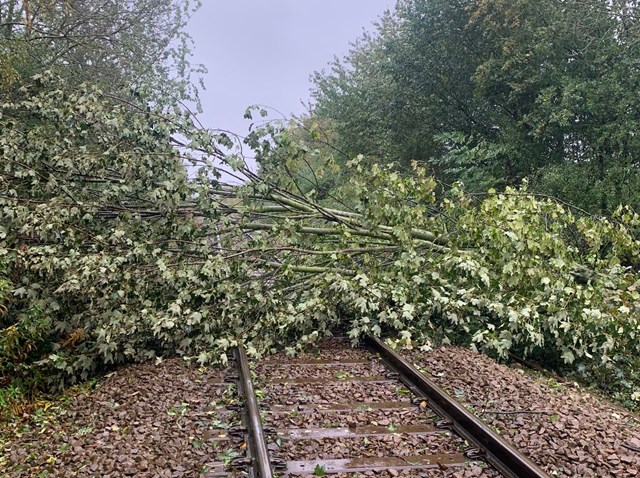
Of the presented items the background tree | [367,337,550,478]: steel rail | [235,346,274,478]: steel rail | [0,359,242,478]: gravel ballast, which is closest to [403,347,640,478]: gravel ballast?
[367,337,550,478]: steel rail

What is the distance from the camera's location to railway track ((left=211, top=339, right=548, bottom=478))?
339 centimetres

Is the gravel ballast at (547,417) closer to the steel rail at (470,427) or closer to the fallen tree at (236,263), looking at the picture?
the steel rail at (470,427)

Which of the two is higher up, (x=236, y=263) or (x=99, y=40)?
(x=99, y=40)

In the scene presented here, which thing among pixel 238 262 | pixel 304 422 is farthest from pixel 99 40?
pixel 304 422

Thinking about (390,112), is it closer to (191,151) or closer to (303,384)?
(191,151)

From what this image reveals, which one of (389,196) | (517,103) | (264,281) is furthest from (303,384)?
(517,103)

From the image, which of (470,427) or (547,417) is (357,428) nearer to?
(470,427)

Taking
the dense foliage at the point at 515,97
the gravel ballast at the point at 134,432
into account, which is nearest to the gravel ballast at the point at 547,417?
the gravel ballast at the point at 134,432

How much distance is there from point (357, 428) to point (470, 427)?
2.76ft

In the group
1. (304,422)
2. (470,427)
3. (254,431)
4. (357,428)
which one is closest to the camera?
(254,431)

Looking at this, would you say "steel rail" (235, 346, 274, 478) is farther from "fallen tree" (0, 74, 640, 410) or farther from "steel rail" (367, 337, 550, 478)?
"steel rail" (367, 337, 550, 478)

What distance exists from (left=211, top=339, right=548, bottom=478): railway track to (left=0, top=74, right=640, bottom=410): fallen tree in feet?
3.14

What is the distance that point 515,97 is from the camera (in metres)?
17.5

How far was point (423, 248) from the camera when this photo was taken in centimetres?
779
